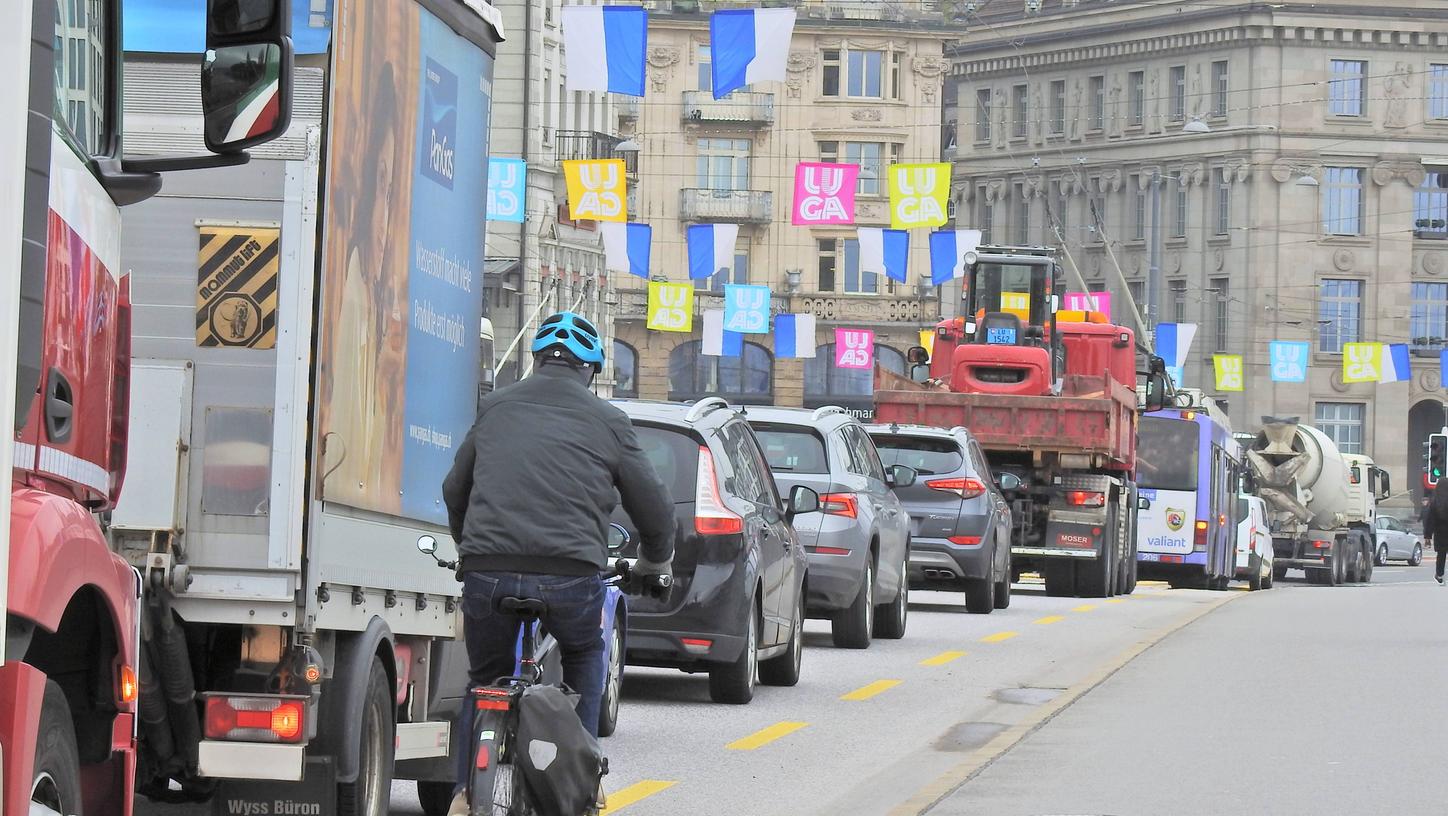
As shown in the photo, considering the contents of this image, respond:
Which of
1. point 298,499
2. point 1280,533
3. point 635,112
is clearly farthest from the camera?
point 635,112

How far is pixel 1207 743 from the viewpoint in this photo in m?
13.0

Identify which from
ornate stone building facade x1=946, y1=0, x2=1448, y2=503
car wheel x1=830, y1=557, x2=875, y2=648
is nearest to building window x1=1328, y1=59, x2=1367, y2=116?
ornate stone building facade x1=946, y1=0, x2=1448, y2=503

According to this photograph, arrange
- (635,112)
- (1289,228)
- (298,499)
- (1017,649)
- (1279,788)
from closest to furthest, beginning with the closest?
(298,499) < (1279,788) < (1017,649) < (635,112) < (1289,228)

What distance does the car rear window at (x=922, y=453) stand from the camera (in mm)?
24891

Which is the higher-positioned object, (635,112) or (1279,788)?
(635,112)

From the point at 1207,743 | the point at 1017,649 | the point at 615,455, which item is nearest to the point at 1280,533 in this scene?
the point at 1017,649

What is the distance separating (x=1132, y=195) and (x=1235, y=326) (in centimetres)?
632

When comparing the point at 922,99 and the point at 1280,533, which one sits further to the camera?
the point at 922,99

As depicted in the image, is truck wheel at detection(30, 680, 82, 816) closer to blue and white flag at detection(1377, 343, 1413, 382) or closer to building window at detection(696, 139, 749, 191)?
blue and white flag at detection(1377, 343, 1413, 382)

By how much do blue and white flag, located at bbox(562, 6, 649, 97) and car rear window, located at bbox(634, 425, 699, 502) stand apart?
16.7m

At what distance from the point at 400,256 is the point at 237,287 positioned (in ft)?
3.53

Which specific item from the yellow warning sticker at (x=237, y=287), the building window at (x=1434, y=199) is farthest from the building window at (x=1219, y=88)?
the yellow warning sticker at (x=237, y=287)

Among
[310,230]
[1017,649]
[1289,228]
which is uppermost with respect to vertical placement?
[1289,228]

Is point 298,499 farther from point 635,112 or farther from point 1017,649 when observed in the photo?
point 635,112
